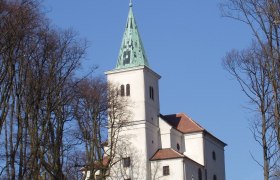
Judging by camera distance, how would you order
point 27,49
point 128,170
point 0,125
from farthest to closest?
point 128,170, point 27,49, point 0,125

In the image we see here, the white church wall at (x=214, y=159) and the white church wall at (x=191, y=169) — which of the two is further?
the white church wall at (x=214, y=159)

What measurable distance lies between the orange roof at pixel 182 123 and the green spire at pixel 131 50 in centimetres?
805

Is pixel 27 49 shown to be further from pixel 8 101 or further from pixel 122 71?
pixel 122 71

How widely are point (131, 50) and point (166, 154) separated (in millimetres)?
13140

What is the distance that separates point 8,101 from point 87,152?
26479 mm

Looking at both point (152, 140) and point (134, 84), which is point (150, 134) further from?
point (134, 84)

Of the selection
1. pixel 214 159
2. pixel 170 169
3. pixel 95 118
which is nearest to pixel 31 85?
pixel 95 118

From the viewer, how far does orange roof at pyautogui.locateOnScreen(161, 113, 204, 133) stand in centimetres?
8184

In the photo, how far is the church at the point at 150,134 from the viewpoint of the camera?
73.1m

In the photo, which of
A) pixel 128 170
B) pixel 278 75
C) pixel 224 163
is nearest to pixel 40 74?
pixel 278 75

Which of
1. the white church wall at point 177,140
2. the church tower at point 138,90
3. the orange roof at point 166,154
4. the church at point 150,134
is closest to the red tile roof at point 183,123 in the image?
the church at point 150,134

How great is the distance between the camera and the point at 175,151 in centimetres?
7562

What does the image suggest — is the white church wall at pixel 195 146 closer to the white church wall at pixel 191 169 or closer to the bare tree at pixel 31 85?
the white church wall at pixel 191 169

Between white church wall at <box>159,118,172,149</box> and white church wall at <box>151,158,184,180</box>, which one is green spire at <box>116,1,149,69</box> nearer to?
white church wall at <box>159,118,172,149</box>
